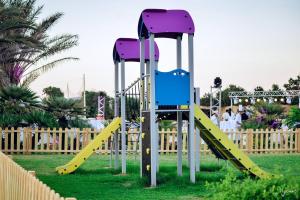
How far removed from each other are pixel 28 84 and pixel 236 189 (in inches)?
1319

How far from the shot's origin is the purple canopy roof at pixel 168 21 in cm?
1235

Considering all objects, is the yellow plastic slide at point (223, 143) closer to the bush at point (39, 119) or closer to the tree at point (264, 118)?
the bush at point (39, 119)

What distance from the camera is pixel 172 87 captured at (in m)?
12.3

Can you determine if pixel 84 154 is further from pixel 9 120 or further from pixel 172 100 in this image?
pixel 9 120

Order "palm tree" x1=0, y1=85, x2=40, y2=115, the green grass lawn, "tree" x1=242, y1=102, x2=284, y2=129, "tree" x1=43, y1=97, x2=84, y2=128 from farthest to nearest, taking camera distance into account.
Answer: "tree" x1=242, y1=102, x2=284, y2=129
"tree" x1=43, y1=97, x2=84, y2=128
"palm tree" x1=0, y1=85, x2=40, y2=115
the green grass lawn

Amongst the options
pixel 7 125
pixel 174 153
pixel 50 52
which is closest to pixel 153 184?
pixel 174 153

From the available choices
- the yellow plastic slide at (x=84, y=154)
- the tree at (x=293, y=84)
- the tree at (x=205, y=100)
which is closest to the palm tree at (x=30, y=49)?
the yellow plastic slide at (x=84, y=154)

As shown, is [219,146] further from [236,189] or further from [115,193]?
[236,189]

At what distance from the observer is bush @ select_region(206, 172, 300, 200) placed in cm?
430

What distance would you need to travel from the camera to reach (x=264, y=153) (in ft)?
80.4

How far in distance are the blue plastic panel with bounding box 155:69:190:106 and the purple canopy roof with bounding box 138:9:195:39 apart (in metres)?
0.84

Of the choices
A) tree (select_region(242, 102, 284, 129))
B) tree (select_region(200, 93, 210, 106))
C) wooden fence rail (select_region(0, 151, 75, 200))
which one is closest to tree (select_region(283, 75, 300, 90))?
tree (select_region(200, 93, 210, 106))

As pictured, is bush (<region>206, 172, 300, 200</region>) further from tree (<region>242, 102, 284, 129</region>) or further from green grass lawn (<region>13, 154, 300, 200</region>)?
tree (<region>242, 102, 284, 129</region>)

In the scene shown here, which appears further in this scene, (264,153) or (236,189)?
(264,153)
